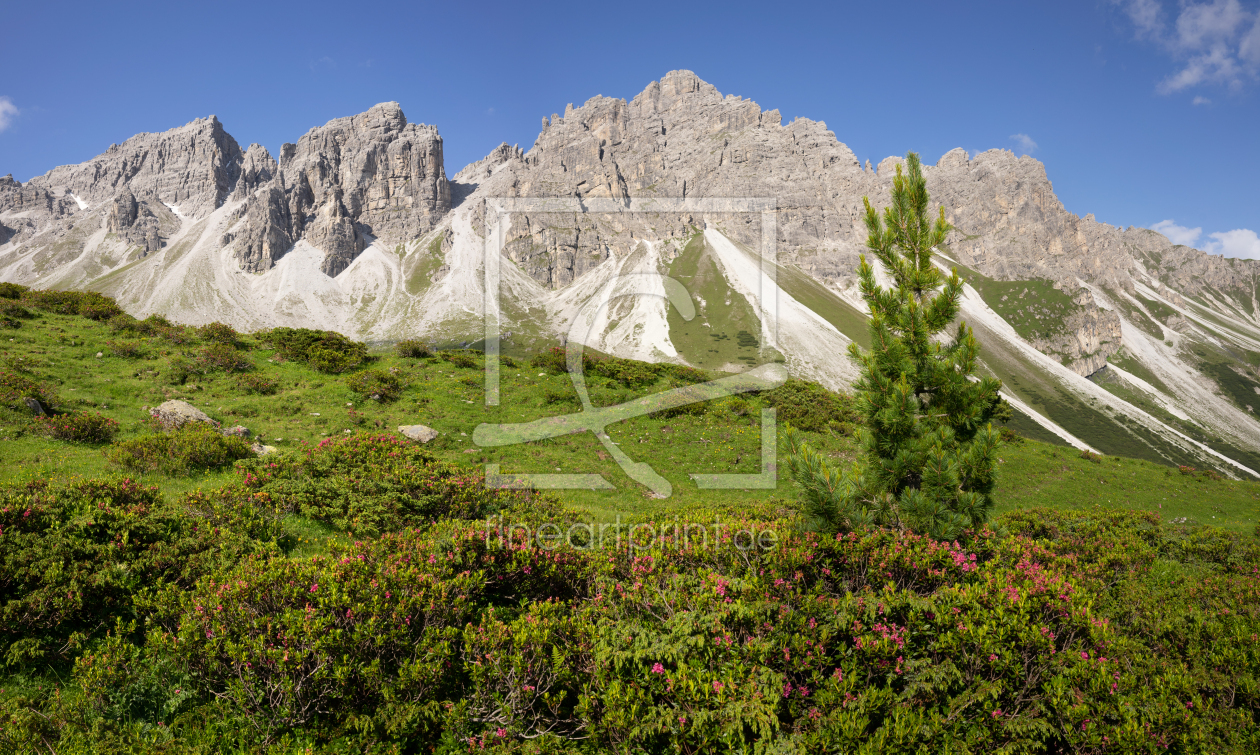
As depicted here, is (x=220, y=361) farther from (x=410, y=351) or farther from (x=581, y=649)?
(x=581, y=649)

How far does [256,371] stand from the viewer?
71.6 ft

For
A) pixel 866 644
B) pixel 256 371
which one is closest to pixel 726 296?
pixel 256 371

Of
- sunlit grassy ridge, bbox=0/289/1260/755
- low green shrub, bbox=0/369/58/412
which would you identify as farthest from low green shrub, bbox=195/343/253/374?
sunlit grassy ridge, bbox=0/289/1260/755

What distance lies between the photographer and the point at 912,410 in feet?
29.8

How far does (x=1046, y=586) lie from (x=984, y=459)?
120 inches

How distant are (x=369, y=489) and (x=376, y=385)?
12.5 meters

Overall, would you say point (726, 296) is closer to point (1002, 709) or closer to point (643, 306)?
point (643, 306)

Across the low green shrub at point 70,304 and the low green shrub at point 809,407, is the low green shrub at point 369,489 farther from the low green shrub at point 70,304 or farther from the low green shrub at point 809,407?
the low green shrub at point 70,304

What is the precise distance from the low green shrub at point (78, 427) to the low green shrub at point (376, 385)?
811 cm

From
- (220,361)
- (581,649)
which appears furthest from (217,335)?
(581,649)

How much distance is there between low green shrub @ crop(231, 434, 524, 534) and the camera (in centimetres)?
1000

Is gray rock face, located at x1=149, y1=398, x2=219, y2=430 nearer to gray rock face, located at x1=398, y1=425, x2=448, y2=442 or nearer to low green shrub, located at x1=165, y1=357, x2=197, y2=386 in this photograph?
low green shrub, located at x1=165, y1=357, x2=197, y2=386

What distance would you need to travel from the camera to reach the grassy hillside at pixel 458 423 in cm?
1537

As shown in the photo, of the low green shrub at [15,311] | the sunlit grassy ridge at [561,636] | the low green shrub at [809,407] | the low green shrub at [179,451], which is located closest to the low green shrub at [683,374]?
the low green shrub at [809,407]
